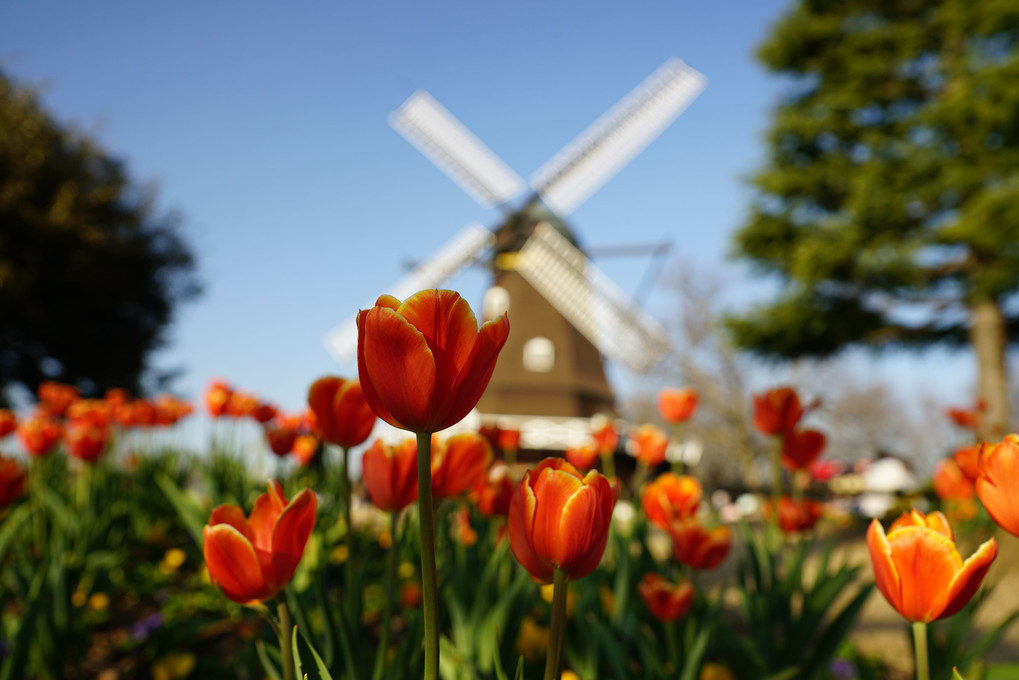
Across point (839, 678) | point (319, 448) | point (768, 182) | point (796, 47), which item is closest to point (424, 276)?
point (768, 182)

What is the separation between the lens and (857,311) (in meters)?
13.3

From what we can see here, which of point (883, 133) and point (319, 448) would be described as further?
point (883, 133)

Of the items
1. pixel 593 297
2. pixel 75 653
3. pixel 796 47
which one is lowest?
pixel 75 653

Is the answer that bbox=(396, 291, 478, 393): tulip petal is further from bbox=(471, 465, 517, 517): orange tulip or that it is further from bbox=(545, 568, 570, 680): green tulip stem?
bbox=(471, 465, 517, 517): orange tulip

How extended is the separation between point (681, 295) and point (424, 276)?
11649mm

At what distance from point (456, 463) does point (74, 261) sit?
16315 mm

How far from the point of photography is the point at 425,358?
714 mm

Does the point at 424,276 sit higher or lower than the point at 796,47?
lower

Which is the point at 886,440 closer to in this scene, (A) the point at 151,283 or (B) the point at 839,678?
(A) the point at 151,283

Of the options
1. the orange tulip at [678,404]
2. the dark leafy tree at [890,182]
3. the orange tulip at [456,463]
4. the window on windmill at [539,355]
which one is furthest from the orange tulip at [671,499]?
the window on windmill at [539,355]

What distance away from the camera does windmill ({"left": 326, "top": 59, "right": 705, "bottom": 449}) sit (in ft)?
55.6

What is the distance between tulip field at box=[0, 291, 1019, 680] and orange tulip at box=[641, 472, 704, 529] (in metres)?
0.01

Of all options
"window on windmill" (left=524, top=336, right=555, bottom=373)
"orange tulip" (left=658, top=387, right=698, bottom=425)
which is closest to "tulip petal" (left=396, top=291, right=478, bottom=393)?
"orange tulip" (left=658, top=387, right=698, bottom=425)

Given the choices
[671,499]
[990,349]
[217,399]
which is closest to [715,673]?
[671,499]
